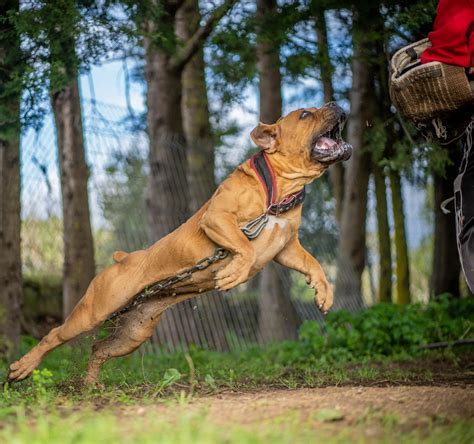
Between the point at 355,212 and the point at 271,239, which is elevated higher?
the point at 355,212

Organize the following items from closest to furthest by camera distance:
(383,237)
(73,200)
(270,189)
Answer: (270,189), (73,200), (383,237)

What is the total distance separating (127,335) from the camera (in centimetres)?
Answer: 676

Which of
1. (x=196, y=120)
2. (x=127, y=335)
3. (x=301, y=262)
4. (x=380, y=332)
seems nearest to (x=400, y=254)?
(x=380, y=332)

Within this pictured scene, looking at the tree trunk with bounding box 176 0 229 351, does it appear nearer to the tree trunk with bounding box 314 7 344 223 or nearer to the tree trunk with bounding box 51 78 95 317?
the tree trunk with bounding box 51 78 95 317

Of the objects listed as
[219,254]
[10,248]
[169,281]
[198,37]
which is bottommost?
[169,281]

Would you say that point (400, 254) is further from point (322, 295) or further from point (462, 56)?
point (462, 56)

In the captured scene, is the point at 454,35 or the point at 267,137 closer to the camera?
the point at 454,35

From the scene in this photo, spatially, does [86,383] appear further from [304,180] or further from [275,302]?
[275,302]

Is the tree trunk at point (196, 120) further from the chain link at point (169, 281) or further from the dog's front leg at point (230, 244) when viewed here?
the dog's front leg at point (230, 244)

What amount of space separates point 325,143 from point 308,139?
0.45ft

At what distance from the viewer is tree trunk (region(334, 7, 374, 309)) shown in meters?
14.4

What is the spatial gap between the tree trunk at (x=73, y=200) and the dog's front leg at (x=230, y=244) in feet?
18.4

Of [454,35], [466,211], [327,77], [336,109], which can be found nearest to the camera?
[454,35]

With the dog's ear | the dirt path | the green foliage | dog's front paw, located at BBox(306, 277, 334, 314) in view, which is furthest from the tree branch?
the dirt path
